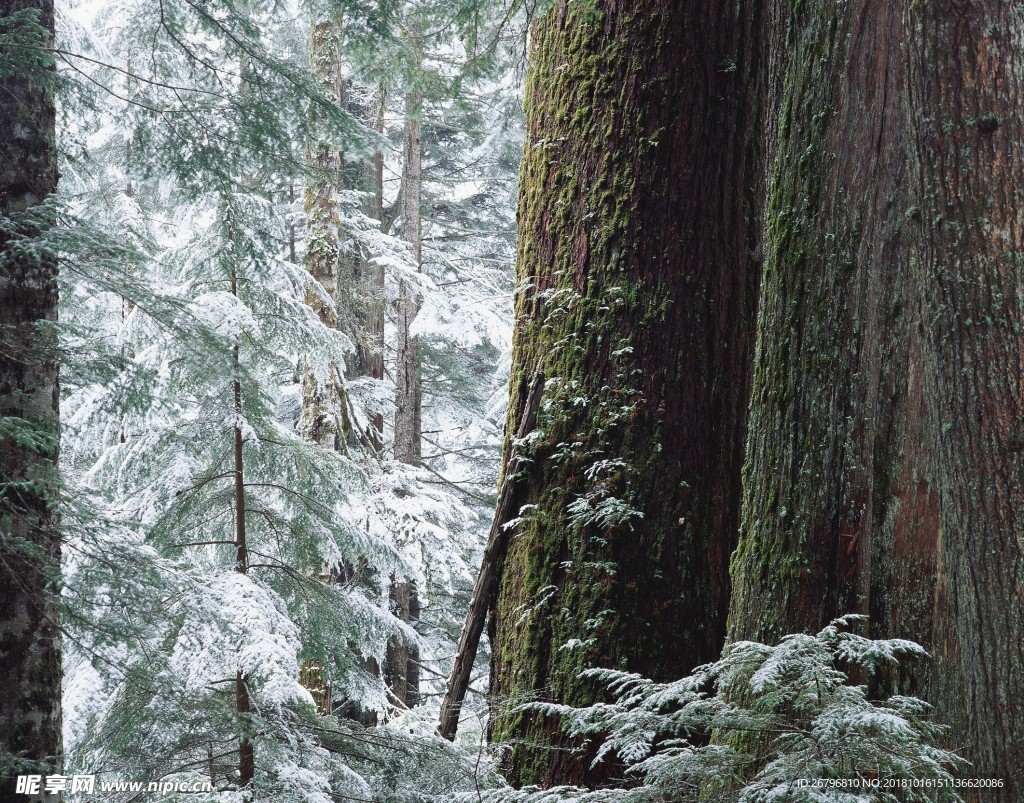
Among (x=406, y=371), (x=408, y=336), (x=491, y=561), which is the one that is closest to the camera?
(x=491, y=561)

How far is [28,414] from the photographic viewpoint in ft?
10.0

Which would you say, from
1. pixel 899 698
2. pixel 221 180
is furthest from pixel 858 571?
pixel 221 180

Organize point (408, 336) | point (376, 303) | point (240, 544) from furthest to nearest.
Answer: point (376, 303) → point (408, 336) → point (240, 544)

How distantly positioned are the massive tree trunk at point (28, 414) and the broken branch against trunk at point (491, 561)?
1525mm

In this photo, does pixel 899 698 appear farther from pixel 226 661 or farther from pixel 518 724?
pixel 226 661

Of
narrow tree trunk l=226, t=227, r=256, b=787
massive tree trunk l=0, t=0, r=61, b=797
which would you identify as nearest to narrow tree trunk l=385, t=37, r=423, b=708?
narrow tree trunk l=226, t=227, r=256, b=787

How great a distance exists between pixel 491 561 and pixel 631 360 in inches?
41.1

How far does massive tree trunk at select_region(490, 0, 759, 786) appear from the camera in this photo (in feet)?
9.65

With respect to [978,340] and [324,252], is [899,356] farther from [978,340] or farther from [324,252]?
[324,252]

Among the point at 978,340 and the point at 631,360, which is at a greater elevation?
the point at 631,360

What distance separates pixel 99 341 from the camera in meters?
3.09

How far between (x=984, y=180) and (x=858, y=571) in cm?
103

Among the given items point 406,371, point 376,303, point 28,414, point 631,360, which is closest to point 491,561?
point 631,360

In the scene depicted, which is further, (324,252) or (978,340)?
(324,252)
